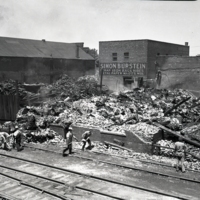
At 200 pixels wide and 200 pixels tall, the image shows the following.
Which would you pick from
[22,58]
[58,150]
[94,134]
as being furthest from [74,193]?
[22,58]

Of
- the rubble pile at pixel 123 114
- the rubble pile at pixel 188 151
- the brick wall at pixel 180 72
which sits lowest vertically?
the rubble pile at pixel 188 151

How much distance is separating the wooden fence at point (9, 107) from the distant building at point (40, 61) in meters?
16.5

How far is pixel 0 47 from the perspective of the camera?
35969 mm

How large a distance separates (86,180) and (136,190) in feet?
6.63

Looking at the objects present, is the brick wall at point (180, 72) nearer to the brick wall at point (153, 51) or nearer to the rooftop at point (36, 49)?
the brick wall at point (153, 51)

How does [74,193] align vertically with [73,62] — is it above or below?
below

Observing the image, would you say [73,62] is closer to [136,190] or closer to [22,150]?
[22,150]

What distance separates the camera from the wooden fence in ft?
63.1

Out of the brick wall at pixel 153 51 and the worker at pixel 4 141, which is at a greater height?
the brick wall at pixel 153 51

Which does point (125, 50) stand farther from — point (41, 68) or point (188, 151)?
point (188, 151)

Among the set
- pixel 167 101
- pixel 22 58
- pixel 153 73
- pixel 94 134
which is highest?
pixel 22 58

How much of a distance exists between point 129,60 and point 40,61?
13644 millimetres

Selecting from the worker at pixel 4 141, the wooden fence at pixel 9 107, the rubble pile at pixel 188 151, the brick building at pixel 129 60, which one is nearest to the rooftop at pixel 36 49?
the brick building at pixel 129 60

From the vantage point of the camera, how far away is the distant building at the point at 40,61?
35.7m
